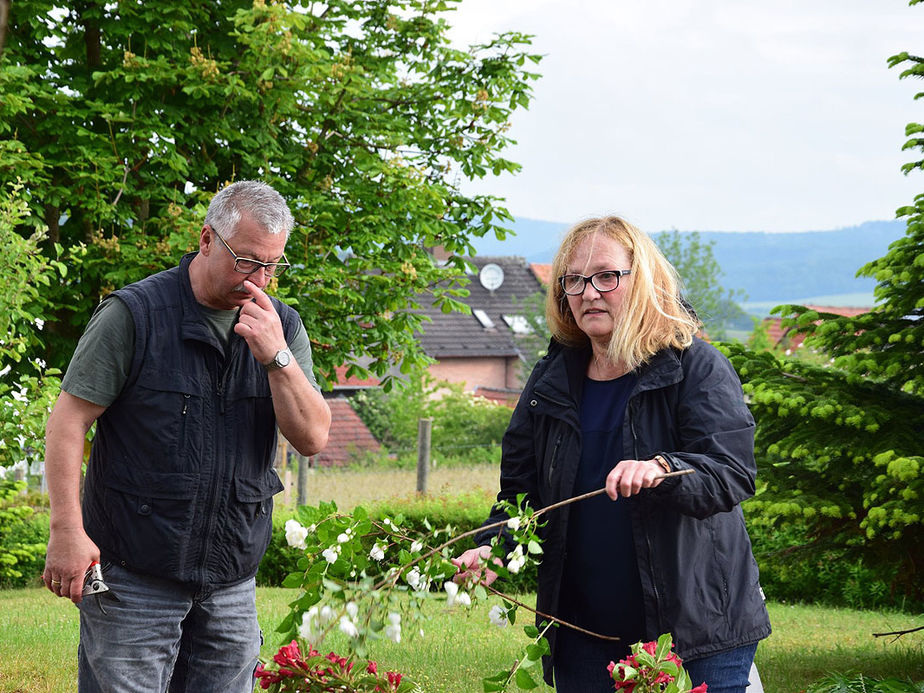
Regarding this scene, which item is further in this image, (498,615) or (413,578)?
(498,615)

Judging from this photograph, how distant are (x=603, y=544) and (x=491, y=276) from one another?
39469 millimetres

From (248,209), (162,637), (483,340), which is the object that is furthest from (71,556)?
(483,340)

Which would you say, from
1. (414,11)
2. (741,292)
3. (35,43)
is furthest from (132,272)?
(741,292)

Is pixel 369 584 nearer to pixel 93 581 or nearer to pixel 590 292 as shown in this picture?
pixel 590 292

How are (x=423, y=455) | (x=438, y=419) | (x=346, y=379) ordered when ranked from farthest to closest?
(x=438, y=419) → (x=423, y=455) → (x=346, y=379)

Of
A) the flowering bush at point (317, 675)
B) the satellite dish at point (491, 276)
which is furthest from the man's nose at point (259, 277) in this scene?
the satellite dish at point (491, 276)

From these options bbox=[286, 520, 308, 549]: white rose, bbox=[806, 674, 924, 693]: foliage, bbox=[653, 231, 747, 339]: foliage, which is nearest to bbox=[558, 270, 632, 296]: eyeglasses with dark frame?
bbox=[286, 520, 308, 549]: white rose

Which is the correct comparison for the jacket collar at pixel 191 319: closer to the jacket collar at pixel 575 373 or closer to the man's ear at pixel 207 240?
the man's ear at pixel 207 240

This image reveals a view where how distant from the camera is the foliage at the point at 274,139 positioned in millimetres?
8008

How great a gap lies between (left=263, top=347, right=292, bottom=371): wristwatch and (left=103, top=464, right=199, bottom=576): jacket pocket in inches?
14.9

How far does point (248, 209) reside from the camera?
2.94 meters

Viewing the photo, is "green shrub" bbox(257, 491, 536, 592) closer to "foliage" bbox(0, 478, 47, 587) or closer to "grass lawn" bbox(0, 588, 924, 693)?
"grass lawn" bbox(0, 588, 924, 693)

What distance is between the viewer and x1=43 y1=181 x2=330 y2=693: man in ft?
9.27

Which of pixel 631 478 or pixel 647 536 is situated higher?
pixel 631 478
